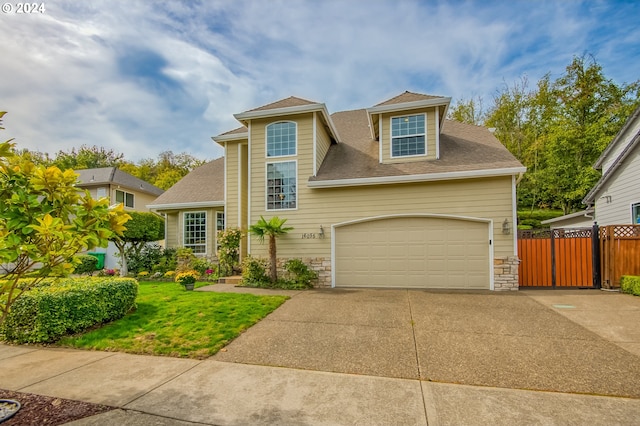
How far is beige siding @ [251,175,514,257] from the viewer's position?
28.9 feet

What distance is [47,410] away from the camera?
9.66 feet

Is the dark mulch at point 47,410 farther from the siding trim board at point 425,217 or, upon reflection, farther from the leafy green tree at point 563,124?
the leafy green tree at point 563,124

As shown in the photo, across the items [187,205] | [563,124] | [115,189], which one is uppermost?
[563,124]

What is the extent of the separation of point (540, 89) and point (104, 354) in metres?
29.0

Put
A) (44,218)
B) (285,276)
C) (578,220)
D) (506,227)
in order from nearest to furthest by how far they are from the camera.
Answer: (44,218), (506,227), (285,276), (578,220)

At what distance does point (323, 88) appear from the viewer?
12.9m

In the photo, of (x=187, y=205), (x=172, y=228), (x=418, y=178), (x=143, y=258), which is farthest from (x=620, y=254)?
(x=143, y=258)

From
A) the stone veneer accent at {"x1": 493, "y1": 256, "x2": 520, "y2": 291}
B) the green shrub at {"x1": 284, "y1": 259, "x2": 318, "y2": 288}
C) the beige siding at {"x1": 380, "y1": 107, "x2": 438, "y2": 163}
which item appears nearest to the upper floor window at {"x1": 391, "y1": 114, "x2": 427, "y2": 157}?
the beige siding at {"x1": 380, "y1": 107, "x2": 438, "y2": 163}

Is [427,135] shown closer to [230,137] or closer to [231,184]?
[230,137]

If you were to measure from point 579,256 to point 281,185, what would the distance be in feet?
31.0

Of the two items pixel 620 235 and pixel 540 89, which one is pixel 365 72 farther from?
pixel 540 89

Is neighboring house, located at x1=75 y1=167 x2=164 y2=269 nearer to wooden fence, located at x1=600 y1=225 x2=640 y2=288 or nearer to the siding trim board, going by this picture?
the siding trim board

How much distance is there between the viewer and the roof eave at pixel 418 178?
8500 mm

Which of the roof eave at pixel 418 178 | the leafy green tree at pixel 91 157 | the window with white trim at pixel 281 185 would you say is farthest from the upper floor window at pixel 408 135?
the leafy green tree at pixel 91 157
